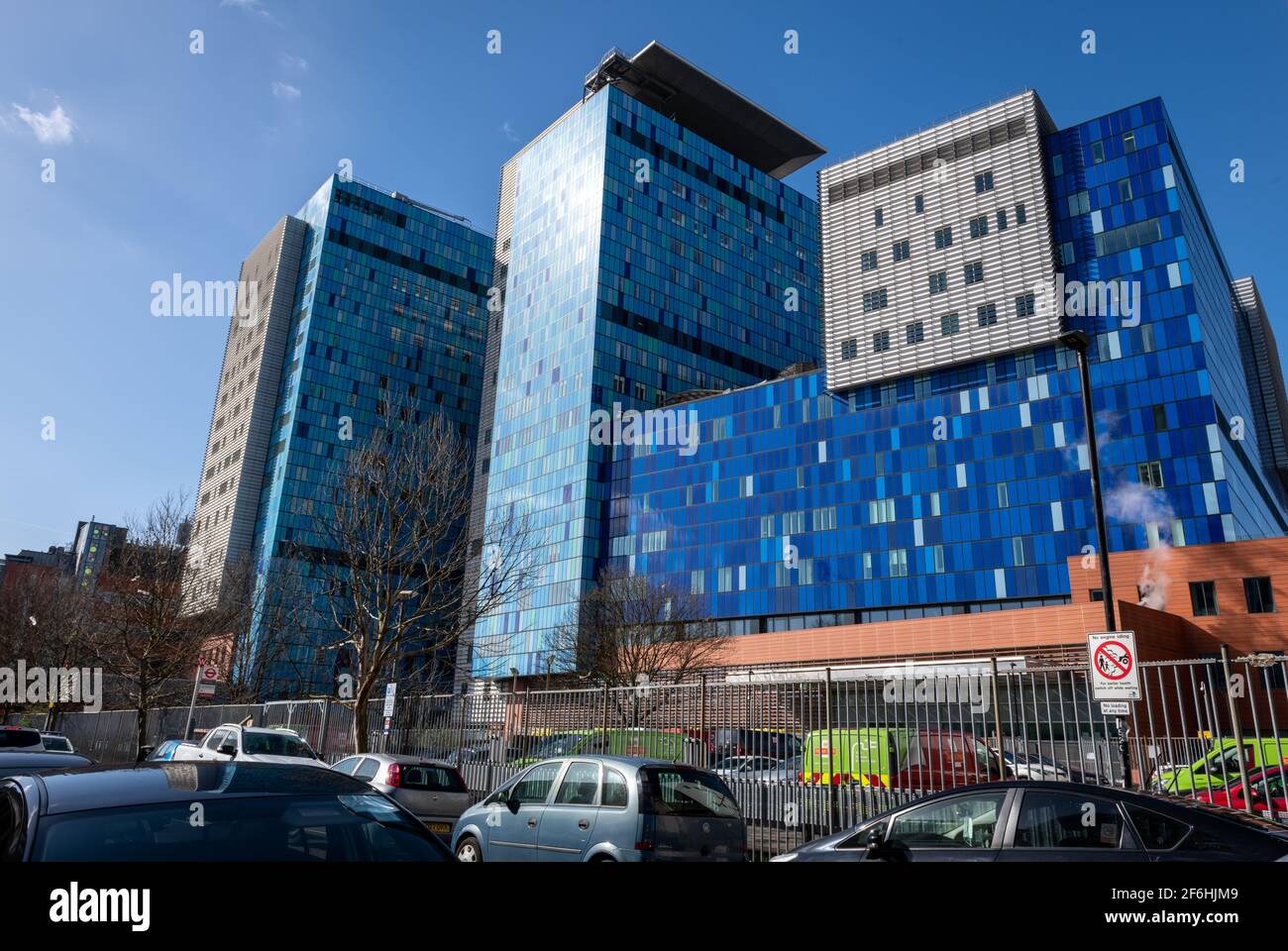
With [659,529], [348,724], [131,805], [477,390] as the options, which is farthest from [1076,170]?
[477,390]

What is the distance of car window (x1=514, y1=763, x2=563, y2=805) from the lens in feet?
32.7

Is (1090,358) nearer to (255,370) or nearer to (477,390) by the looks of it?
(477,390)

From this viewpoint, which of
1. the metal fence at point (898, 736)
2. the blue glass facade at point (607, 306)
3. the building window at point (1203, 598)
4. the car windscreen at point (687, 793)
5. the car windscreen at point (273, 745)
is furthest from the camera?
the blue glass facade at point (607, 306)

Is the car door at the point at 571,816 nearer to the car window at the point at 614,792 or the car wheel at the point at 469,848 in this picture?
the car window at the point at 614,792

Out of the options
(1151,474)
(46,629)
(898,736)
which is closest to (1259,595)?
(1151,474)

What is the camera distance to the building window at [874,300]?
74375mm

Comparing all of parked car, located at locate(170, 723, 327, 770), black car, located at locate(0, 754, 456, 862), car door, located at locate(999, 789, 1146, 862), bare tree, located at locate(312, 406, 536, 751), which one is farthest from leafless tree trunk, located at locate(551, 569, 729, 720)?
black car, located at locate(0, 754, 456, 862)

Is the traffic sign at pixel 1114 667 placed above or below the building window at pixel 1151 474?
below

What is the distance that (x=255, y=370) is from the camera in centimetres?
11819

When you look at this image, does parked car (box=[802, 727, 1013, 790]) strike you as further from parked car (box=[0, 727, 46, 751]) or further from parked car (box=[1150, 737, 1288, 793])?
parked car (box=[0, 727, 46, 751])

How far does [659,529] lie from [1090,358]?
42490 millimetres
